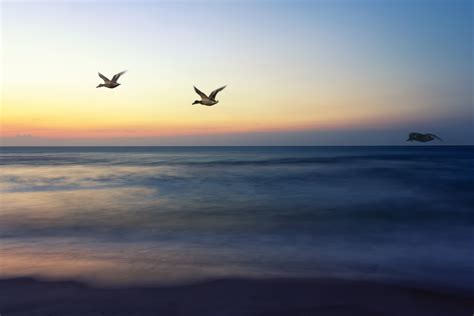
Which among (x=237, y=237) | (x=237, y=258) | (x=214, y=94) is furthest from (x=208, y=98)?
(x=237, y=258)

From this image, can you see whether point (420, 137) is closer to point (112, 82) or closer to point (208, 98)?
point (208, 98)

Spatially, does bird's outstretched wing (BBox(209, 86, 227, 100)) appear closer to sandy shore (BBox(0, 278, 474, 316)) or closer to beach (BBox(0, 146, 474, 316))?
beach (BBox(0, 146, 474, 316))

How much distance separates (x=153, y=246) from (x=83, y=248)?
70.2 inches

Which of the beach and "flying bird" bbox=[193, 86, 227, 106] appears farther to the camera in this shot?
"flying bird" bbox=[193, 86, 227, 106]

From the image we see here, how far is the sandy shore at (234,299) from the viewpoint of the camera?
20.7 feet

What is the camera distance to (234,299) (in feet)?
22.1

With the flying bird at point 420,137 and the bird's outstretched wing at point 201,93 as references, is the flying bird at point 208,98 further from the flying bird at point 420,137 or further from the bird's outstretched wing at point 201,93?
the flying bird at point 420,137

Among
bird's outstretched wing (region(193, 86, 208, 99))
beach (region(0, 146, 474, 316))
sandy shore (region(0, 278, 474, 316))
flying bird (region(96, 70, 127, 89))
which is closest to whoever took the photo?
sandy shore (region(0, 278, 474, 316))

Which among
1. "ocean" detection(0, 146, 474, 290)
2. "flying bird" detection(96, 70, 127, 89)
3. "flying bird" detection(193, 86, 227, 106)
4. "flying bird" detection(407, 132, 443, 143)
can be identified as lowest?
"ocean" detection(0, 146, 474, 290)

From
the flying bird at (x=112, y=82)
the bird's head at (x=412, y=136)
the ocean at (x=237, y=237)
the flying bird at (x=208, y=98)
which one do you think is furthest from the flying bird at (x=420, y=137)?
the flying bird at (x=112, y=82)

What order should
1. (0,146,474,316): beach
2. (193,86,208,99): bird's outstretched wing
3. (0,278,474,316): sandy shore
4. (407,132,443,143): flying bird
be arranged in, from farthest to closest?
(193,86,208,99): bird's outstretched wing, (407,132,443,143): flying bird, (0,146,474,316): beach, (0,278,474,316): sandy shore

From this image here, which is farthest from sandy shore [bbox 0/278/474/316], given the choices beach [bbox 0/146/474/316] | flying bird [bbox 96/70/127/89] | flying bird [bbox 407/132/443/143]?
flying bird [bbox 96/70/127/89]

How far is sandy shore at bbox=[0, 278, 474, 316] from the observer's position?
6312mm

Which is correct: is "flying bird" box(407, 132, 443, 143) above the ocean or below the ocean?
above
